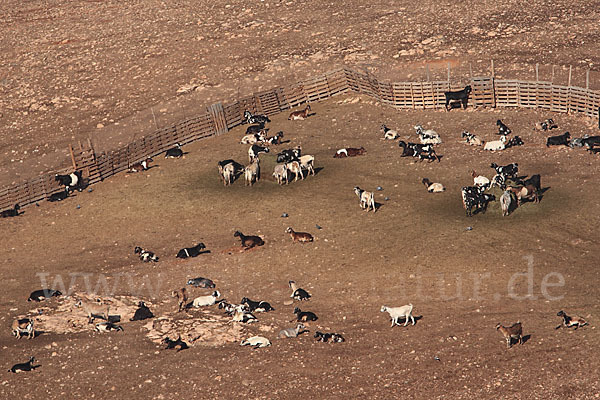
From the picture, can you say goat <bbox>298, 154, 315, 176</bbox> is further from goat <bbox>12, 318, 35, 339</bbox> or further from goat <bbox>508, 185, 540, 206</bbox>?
goat <bbox>12, 318, 35, 339</bbox>

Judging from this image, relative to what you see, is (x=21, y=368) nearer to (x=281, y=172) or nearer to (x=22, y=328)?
(x=22, y=328)

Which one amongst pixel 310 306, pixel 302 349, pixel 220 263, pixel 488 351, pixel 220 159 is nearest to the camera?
pixel 488 351

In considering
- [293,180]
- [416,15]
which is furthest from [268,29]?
[293,180]

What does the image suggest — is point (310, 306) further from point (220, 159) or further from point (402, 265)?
point (220, 159)

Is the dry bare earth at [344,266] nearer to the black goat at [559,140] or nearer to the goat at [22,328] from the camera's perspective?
the goat at [22,328]

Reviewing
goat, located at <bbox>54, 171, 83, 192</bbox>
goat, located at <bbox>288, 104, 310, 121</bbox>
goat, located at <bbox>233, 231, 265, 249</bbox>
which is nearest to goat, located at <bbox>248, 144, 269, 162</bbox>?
goat, located at <bbox>288, 104, 310, 121</bbox>

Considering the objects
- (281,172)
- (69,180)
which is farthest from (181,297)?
(69,180)

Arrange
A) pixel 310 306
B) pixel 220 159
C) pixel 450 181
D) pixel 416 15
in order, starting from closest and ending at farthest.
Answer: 1. pixel 310 306
2. pixel 450 181
3. pixel 220 159
4. pixel 416 15
